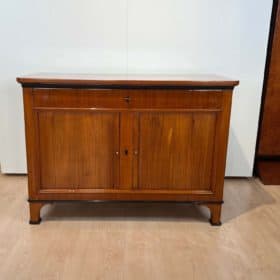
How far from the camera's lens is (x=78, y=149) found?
1766mm

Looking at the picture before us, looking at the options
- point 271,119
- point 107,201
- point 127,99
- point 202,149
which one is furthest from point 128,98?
point 271,119

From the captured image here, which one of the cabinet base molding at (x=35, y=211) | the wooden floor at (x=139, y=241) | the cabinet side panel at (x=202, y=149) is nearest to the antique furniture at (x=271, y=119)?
the wooden floor at (x=139, y=241)

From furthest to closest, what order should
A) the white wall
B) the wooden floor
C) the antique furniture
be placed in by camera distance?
the antique furniture, the white wall, the wooden floor

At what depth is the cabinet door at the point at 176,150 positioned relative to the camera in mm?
1735

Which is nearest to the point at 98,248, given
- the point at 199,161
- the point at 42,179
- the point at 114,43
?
the point at 42,179

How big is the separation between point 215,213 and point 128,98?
0.85 meters

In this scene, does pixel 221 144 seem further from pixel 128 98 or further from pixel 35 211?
pixel 35 211

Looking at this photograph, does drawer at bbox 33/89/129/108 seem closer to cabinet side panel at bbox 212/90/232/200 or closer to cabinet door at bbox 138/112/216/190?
cabinet door at bbox 138/112/216/190

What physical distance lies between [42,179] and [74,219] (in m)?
0.32

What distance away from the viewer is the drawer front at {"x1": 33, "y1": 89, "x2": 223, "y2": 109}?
5.51 ft

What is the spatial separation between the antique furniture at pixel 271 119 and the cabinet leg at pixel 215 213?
0.82 m

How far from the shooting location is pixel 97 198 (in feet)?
6.02

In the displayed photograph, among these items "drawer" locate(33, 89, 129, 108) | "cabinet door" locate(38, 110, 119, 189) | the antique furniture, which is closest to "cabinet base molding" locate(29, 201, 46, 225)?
"cabinet door" locate(38, 110, 119, 189)

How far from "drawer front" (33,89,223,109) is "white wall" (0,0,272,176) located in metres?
0.69
